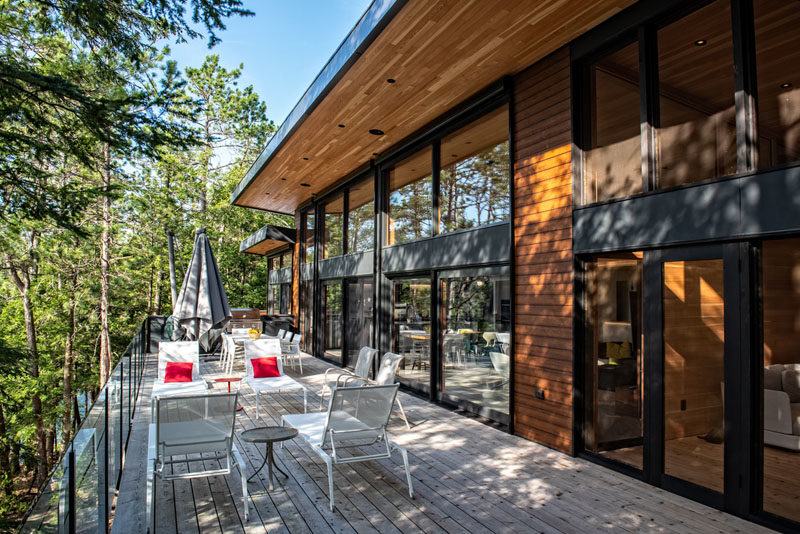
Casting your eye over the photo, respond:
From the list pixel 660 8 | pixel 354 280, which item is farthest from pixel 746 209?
pixel 354 280

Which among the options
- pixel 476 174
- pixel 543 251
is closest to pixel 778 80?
pixel 543 251

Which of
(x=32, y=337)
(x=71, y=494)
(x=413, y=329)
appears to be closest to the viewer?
(x=71, y=494)

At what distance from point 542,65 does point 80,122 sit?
5060 millimetres

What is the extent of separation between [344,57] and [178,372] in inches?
197

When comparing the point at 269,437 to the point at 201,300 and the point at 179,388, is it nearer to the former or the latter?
the point at 179,388

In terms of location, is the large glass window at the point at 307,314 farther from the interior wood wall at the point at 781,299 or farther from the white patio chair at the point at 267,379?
the interior wood wall at the point at 781,299

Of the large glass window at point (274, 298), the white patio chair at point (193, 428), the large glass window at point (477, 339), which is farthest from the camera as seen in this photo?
the large glass window at point (274, 298)

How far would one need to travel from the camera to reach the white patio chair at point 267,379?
6441 millimetres

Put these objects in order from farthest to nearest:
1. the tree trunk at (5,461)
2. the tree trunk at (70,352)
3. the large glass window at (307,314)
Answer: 1. the tree trunk at (70,352)
2. the large glass window at (307,314)
3. the tree trunk at (5,461)

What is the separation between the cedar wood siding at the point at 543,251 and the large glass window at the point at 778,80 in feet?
5.62

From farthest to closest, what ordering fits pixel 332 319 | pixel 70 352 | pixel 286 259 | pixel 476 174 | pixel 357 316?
pixel 70 352 → pixel 286 259 → pixel 332 319 → pixel 357 316 → pixel 476 174

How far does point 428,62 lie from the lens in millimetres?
5344

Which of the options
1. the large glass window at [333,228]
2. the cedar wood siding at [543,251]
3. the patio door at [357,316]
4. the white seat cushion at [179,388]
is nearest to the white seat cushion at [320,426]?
the cedar wood siding at [543,251]

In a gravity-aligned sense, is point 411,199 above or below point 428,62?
below
